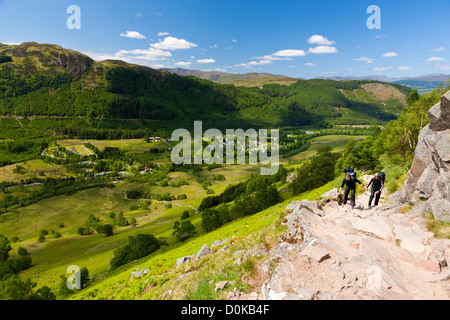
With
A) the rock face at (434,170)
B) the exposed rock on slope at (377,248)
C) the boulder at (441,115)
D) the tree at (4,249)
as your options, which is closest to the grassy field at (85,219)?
the tree at (4,249)

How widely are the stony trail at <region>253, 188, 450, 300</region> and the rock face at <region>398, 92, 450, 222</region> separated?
5.33 feet

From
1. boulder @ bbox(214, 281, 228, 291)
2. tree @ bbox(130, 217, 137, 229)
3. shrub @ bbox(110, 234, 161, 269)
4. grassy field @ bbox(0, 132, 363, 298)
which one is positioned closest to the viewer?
boulder @ bbox(214, 281, 228, 291)

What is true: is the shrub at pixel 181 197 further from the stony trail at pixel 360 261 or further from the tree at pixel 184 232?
the stony trail at pixel 360 261

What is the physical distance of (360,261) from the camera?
12.2m

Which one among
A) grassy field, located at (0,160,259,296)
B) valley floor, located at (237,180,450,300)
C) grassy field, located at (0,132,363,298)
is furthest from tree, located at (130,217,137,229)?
valley floor, located at (237,180,450,300)

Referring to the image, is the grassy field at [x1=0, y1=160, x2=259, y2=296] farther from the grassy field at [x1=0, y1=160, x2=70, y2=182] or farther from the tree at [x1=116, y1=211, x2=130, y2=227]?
the grassy field at [x1=0, y1=160, x2=70, y2=182]

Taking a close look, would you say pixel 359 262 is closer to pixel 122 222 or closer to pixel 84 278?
pixel 84 278

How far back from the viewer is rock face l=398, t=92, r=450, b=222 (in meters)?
16.0

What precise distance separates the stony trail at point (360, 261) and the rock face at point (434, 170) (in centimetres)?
162

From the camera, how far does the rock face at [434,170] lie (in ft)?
52.5

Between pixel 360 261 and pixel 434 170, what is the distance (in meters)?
13.3
